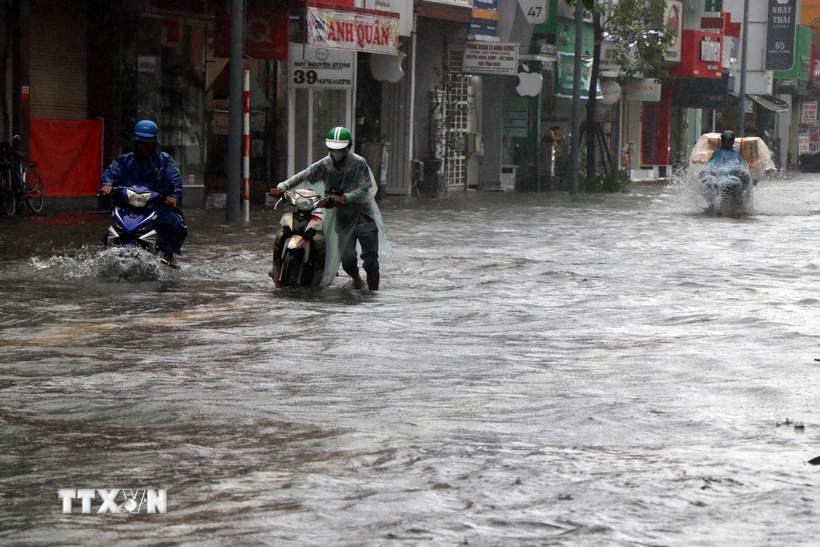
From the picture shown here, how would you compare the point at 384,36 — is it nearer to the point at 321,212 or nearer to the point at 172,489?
the point at 321,212

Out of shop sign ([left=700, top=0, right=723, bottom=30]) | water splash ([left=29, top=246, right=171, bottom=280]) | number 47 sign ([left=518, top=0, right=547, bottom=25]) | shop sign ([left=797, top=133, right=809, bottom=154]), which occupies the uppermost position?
shop sign ([left=700, top=0, right=723, bottom=30])

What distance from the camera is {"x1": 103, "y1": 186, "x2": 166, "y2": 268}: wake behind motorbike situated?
46.2ft

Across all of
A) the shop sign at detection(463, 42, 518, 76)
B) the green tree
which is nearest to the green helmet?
the shop sign at detection(463, 42, 518, 76)

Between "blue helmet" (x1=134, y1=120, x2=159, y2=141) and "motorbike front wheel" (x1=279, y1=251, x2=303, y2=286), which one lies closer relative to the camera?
"motorbike front wheel" (x1=279, y1=251, x2=303, y2=286)

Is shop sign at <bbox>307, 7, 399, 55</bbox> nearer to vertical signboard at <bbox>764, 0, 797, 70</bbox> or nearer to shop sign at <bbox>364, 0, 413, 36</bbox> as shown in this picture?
shop sign at <bbox>364, 0, 413, 36</bbox>

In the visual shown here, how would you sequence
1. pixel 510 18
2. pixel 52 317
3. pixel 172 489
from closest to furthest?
pixel 172 489 → pixel 52 317 → pixel 510 18

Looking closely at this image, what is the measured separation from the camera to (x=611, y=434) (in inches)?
280

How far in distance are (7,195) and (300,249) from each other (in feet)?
32.0

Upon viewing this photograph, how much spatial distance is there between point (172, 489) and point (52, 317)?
5806mm

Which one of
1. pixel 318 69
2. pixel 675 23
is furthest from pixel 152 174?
pixel 675 23

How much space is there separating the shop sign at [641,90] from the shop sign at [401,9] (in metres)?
22.0

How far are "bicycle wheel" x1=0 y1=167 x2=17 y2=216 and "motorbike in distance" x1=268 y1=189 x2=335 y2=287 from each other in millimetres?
9430

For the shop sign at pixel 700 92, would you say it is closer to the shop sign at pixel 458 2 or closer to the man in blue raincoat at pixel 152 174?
the shop sign at pixel 458 2

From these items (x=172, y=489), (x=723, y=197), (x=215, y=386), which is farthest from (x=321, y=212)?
(x=723, y=197)
